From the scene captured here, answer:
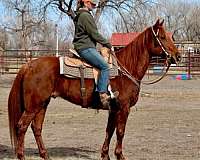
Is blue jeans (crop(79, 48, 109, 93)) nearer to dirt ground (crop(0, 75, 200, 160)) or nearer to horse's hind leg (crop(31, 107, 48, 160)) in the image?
horse's hind leg (crop(31, 107, 48, 160))

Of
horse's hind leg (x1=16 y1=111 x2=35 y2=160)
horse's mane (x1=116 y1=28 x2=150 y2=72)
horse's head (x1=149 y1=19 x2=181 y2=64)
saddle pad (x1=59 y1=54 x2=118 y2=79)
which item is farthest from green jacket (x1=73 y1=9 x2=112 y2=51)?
horse's hind leg (x1=16 y1=111 x2=35 y2=160)

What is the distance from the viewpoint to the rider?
6418mm

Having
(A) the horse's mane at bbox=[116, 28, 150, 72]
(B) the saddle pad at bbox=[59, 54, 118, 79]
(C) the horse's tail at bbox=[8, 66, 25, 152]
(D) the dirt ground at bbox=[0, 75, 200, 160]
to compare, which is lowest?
(D) the dirt ground at bbox=[0, 75, 200, 160]

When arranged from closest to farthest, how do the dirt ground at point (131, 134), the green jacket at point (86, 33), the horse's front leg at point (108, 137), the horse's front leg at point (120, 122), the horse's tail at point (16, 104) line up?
the green jacket at point (86, 33)
the horse's front leg at point (120, 122)
the horse's front leg at point (108, 137)
the horse's tail at point (16, 104)
the dirt ground at point (131, 134)

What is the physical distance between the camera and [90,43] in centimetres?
651

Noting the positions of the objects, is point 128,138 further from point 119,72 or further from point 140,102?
point 140,102

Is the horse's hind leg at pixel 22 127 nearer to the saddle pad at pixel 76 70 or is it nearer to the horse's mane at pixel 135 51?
the saddle pad at pixel 76 70

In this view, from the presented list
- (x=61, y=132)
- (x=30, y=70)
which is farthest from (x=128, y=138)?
(x=30, y=70)

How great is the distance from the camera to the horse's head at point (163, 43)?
6.76 meters

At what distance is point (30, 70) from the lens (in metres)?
6.71

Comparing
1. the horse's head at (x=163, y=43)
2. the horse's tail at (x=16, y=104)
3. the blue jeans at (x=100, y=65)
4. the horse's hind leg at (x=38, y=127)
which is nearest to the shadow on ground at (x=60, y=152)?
the horse's hind leg at (x=38, y=127)

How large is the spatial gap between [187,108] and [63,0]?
1231 centimetres

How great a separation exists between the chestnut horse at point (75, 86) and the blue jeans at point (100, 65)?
0.21 m

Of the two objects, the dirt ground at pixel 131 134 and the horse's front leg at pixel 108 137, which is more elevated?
the horse's front leg at pixel 108 137
